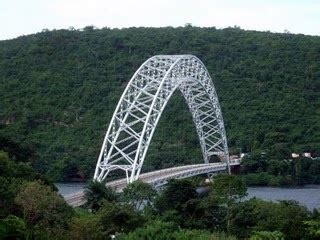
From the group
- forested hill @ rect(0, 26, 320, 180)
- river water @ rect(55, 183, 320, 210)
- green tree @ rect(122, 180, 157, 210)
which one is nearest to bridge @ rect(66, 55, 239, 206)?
green tree @ rect(122, 180, 157, 210)

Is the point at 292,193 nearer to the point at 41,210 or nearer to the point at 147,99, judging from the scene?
the point at 147,99

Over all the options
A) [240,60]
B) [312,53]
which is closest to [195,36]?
[240,60]

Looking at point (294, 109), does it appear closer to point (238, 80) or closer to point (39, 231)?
point (238, 80)

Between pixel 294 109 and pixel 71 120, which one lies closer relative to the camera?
pixel 71 120

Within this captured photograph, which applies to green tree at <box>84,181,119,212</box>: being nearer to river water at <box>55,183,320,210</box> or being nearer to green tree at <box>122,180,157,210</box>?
green tree at <box>122,180,157,210</box>

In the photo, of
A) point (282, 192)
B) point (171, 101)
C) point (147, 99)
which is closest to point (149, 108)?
point (147, 99)
